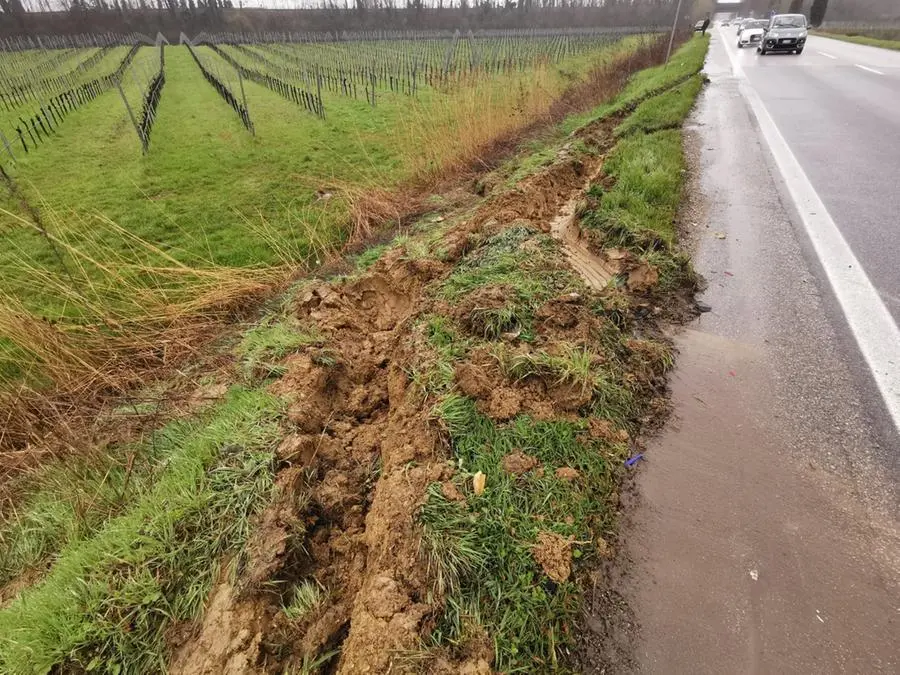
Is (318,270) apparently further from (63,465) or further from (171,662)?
(171,662)

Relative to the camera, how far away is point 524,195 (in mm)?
4969

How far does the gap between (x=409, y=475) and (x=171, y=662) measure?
111cm

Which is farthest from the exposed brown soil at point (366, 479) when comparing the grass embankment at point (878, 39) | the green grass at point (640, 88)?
the grass embankment at point (878, 39)

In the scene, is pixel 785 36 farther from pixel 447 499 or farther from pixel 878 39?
pixel 447 499

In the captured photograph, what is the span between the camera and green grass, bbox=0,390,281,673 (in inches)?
63.2

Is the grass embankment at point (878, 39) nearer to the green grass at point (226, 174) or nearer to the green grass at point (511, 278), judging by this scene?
the green grass at point (226, 174)

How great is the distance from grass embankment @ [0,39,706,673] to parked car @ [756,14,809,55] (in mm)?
20323

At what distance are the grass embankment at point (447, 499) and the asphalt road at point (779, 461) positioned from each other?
281 millimetres

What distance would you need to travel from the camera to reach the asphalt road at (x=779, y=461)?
1656 millimetres

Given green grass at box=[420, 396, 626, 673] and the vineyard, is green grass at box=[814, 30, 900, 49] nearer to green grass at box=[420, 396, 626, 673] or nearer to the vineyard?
the vineyard

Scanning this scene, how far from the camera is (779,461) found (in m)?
2.25

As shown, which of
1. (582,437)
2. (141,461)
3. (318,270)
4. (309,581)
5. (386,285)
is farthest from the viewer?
(318,270)

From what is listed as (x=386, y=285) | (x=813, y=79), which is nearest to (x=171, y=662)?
(x=386, y=285)

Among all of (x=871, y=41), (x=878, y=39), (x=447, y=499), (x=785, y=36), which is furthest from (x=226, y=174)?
(x=878, y=39)
